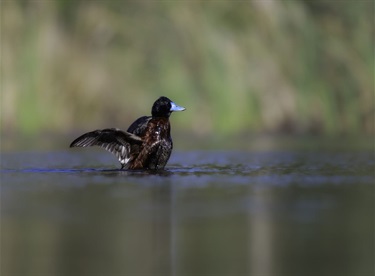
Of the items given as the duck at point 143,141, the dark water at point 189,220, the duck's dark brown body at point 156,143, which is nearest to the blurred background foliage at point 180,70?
the duck at point 143,141

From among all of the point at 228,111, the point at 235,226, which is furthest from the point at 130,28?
the point at 235,226

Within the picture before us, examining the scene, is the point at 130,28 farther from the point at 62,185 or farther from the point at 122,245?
the point at 122,245

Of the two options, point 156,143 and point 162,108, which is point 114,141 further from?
point 162,108

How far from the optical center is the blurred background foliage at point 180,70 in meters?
56.0

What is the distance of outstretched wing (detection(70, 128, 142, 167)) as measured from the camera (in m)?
21.8

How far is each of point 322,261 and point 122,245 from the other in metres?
2.52

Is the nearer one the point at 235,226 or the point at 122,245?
the point at 122,245

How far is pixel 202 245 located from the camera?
40.4 feet

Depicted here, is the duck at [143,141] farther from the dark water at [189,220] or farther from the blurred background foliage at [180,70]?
the blurred background foliage at [180,70]

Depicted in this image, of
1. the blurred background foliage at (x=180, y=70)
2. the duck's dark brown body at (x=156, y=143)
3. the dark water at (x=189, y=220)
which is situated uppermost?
the blurred background foliage at (x=180, y=70)

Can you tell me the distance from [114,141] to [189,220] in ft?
25.9

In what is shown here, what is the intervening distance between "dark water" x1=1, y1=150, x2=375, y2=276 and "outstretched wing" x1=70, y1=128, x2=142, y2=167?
2.08 feet

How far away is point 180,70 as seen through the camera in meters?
58.8

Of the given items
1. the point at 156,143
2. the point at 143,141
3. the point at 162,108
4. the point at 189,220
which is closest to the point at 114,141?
the point at 143,141
